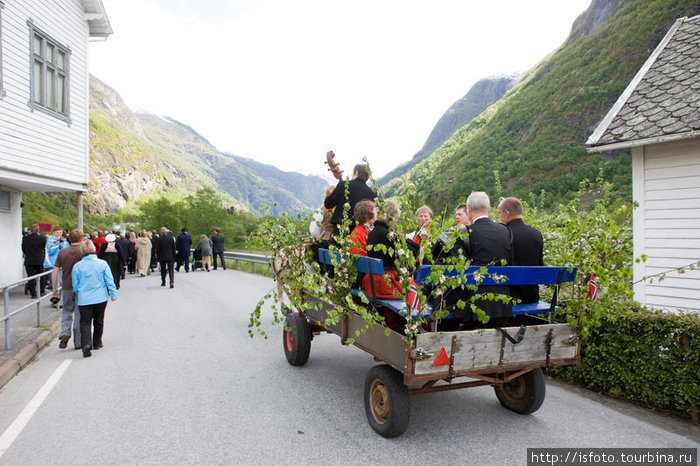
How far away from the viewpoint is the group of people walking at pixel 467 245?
399cm

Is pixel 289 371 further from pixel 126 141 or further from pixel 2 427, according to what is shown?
pixel 126 141

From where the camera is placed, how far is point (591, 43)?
9831 centimetres

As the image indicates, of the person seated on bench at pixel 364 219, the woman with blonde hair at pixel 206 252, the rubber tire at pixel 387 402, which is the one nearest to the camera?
the rubber tire at pixel 387 402

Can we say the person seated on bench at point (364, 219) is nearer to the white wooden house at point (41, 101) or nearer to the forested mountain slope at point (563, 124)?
the white wooden house at point (41, 101)

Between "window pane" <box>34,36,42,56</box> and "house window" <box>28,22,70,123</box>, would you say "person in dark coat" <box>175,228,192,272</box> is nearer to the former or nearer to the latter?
"house window" <box>28,22,70,123</box>

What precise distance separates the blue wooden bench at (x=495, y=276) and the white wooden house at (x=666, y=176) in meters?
3.76

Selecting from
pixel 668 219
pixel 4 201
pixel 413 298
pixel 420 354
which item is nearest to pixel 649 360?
pixel 420 354

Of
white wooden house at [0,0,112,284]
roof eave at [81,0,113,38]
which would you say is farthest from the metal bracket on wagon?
roof eave at [81,0,113,38]

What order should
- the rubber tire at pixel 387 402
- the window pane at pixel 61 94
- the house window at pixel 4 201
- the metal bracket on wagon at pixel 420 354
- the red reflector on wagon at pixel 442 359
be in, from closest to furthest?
1. the metal bracket on wagon at pixel 420 354
2. the red reflector on wagon at pixel 442 359
3. the rubber tire at pixel 387 402
4. the house window at pixel 4 201
5. the window pane at pixel 61 94

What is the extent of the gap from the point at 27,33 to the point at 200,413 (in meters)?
12.9

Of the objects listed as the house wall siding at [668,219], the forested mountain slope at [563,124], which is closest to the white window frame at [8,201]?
the house wall siding at [668,219]

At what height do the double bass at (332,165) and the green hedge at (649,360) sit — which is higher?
the double bass at (332,165)

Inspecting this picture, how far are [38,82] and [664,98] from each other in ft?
50.6

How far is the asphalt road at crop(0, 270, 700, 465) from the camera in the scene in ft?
12.4
